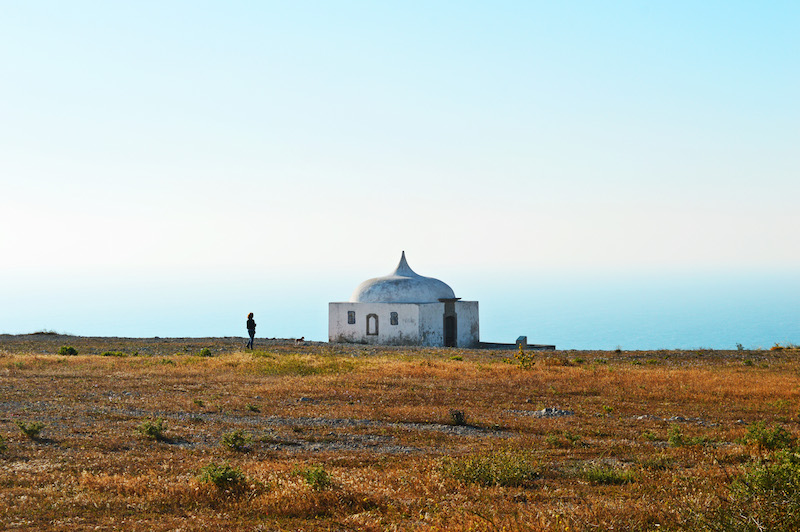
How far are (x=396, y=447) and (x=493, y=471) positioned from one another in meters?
3.54

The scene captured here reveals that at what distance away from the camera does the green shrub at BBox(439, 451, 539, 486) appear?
31.2ft

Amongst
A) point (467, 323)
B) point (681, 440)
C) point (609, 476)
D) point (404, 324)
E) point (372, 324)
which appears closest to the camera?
point (609, 476)

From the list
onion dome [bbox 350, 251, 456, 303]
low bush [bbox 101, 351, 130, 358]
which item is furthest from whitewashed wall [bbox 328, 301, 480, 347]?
low bush [bbox 101, 351, 130, 358]

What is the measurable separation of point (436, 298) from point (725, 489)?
40.1 meters

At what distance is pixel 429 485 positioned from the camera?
364 inches

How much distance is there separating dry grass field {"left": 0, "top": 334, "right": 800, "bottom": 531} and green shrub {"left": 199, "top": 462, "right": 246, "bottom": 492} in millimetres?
25

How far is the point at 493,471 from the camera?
9.64 m

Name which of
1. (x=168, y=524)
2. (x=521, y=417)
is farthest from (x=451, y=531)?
(x=521, y=417)

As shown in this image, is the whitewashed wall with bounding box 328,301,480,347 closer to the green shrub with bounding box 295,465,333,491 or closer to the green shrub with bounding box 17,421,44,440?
the green shrub with bounding box 17,421,44,440

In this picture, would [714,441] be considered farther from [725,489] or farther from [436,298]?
[436,298]

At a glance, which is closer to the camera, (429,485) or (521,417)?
(429,485)

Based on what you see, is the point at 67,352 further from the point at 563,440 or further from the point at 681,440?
the point at 681,440

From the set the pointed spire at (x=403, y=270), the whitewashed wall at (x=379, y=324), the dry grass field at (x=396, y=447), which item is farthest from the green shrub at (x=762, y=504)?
the pointed spire at (x=403, y=270)

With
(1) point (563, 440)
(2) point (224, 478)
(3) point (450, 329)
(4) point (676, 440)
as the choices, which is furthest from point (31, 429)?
(3) point (450, 329)
